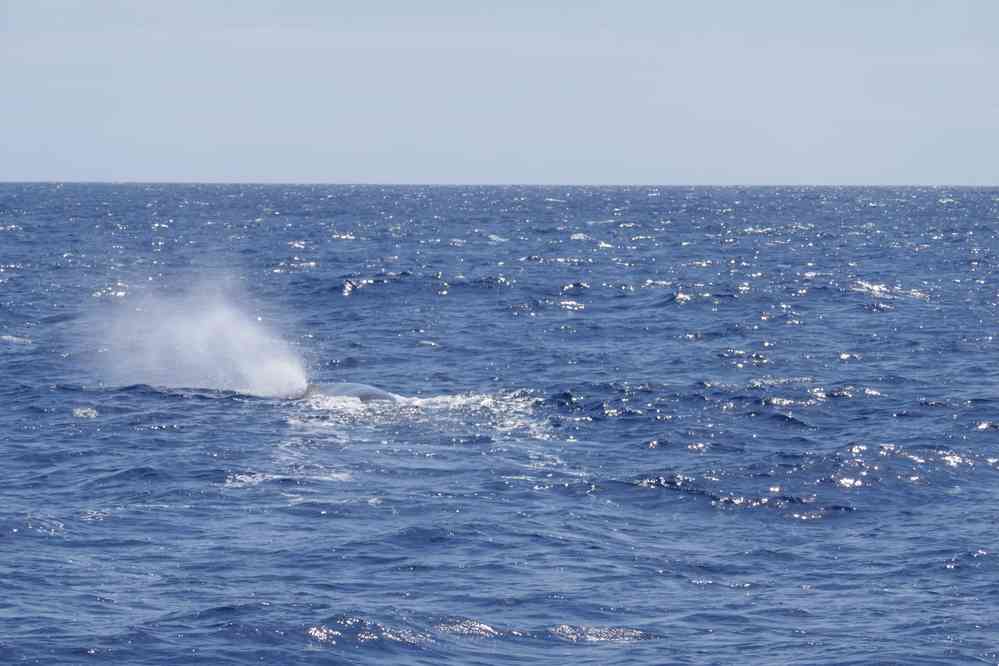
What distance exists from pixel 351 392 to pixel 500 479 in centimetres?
1192

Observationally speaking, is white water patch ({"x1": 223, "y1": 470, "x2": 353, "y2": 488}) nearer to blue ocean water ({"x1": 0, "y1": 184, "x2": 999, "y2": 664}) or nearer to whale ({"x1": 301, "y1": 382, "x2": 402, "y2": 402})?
blue ocean water ({"x1": 0, "y1": 184, "x2": 999, "y2": 664})

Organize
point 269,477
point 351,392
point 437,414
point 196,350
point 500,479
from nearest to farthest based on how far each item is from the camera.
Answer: point 269,477, point 500,479, point 437,414, point 351,392, point 196,350

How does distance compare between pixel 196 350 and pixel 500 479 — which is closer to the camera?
pixel 500 479

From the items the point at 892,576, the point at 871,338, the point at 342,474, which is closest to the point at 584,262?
the point at 871,338

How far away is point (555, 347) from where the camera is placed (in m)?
56.0

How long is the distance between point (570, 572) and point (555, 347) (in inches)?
1225

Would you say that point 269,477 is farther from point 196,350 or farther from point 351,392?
point 196,350

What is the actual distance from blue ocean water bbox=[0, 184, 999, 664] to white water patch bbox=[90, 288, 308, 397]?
0.30 m

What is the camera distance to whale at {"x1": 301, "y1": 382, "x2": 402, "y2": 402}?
1673 inches

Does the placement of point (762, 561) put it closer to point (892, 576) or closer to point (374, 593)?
point (892, 576)

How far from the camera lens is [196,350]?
181 ft

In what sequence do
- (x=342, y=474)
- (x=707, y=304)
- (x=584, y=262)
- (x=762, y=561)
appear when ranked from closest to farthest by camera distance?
(x=762, y=561)
(x=342, y=474)
(x=707, y=304)
(x=584, y=262)

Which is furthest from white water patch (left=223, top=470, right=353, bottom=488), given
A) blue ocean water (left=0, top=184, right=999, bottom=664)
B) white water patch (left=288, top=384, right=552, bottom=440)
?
white water patch (left=288, top=384, right=552, bottom=440)

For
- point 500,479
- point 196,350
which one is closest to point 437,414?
point 500,479
